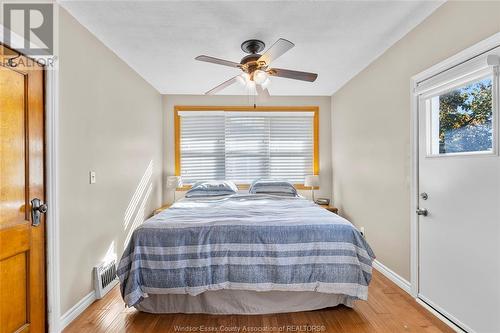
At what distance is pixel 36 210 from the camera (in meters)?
1.86

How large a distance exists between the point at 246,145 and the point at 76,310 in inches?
131

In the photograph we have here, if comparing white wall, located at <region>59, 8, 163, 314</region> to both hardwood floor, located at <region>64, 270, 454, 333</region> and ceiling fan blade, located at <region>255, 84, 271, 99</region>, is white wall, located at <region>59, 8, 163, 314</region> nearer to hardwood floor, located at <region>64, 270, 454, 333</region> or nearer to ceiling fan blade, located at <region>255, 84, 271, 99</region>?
hardwood floor, located at <region>64, 270, 454, 333</region>

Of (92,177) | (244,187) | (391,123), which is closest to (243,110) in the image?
(244,187)

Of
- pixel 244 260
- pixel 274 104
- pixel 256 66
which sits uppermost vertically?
pixel 274 104

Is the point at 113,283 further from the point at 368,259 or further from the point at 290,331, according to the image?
the point at 368,259

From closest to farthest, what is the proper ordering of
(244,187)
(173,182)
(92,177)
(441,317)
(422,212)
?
(441,317) → (422,212) → (92,177) → (173,182) → (244,187)

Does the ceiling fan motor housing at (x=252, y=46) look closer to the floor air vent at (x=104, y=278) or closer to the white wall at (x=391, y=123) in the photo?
the white wall at (x=391, y=123)

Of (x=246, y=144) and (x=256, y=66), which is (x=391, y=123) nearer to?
(x=256, y=66)

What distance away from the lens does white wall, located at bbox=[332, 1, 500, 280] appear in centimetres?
202

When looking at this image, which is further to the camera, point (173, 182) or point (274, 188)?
point (173, 182)

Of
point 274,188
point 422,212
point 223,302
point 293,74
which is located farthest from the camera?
point 274,188

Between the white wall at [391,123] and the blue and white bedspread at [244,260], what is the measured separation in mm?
900

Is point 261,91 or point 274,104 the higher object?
point 274,104

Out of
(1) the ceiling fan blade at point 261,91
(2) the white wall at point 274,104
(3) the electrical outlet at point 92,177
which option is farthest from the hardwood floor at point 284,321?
(2) the white wall at point 274,104
